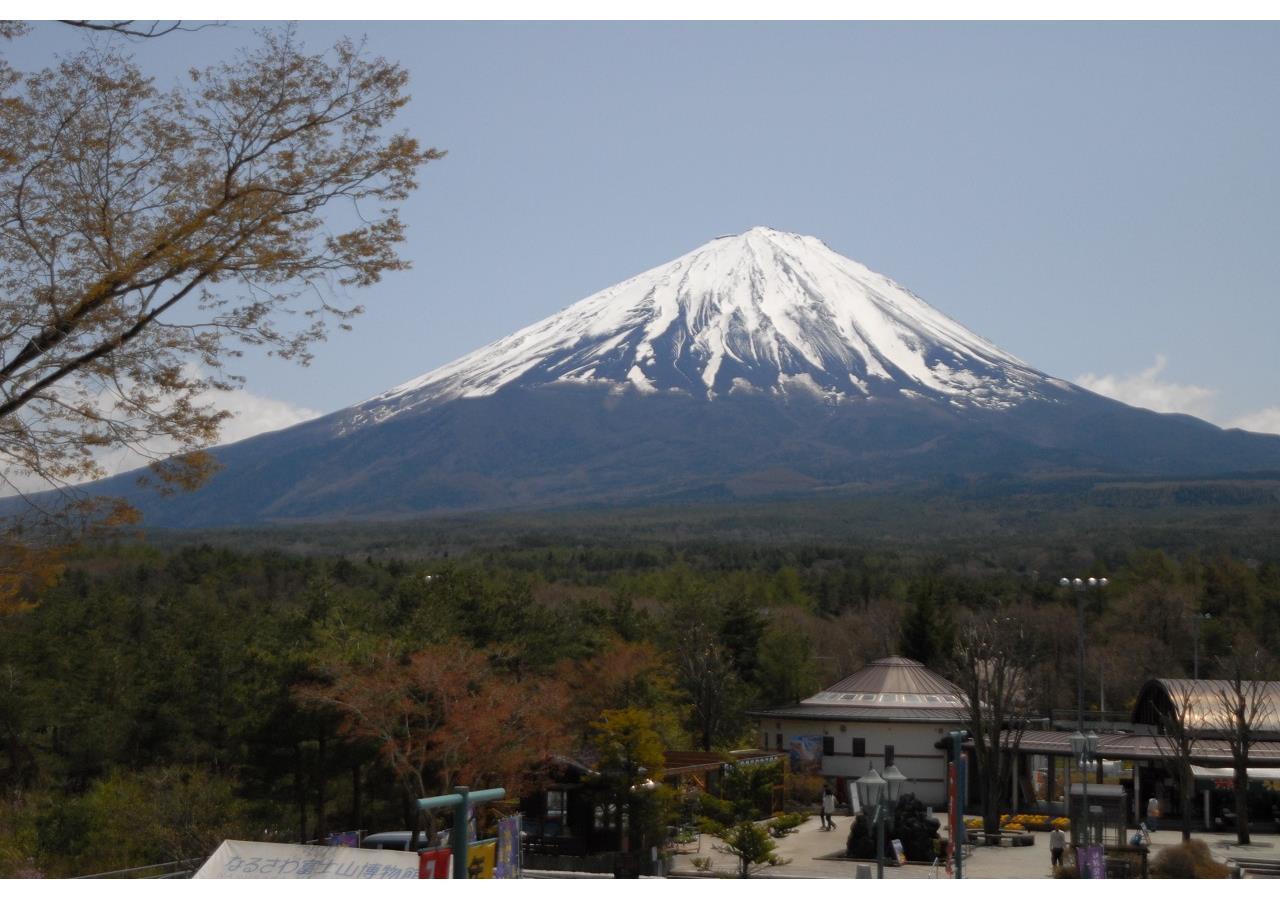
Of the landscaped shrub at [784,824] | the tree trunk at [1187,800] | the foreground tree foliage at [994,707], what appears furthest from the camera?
the foreground tree foliage at [994,707]

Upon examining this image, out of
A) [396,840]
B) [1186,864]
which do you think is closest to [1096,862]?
[1186,864]

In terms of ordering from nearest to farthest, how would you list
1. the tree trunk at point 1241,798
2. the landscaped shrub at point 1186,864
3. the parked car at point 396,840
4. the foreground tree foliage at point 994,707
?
1. the landscaped shrub at point 1186,864
2. the parked car at point 396,840
3. the tree trunk at point 1241,798
4. the foreground tree foliage at point 994,707

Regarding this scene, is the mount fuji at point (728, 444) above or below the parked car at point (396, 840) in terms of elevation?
above

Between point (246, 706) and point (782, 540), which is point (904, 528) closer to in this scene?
point (782, 540)

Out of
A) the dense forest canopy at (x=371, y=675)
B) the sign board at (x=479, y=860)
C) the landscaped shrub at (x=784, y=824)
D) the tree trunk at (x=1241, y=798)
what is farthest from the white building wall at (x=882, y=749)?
the sign board at (x=479, y=860)

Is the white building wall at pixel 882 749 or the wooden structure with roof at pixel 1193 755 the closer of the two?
the wooden structure with roof at pixel 1193 755

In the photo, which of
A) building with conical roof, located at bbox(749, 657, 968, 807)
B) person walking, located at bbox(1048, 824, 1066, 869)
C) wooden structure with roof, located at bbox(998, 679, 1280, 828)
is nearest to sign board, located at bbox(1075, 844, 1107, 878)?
person walking, located at bbox(1048, 824, 1066, 869)

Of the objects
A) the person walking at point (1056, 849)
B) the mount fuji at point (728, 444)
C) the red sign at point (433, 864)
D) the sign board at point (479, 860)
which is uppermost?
the mount fuji at point (728, 444)

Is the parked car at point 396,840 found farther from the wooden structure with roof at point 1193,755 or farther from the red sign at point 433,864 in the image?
the wooden structure with roof at point 1193,755
